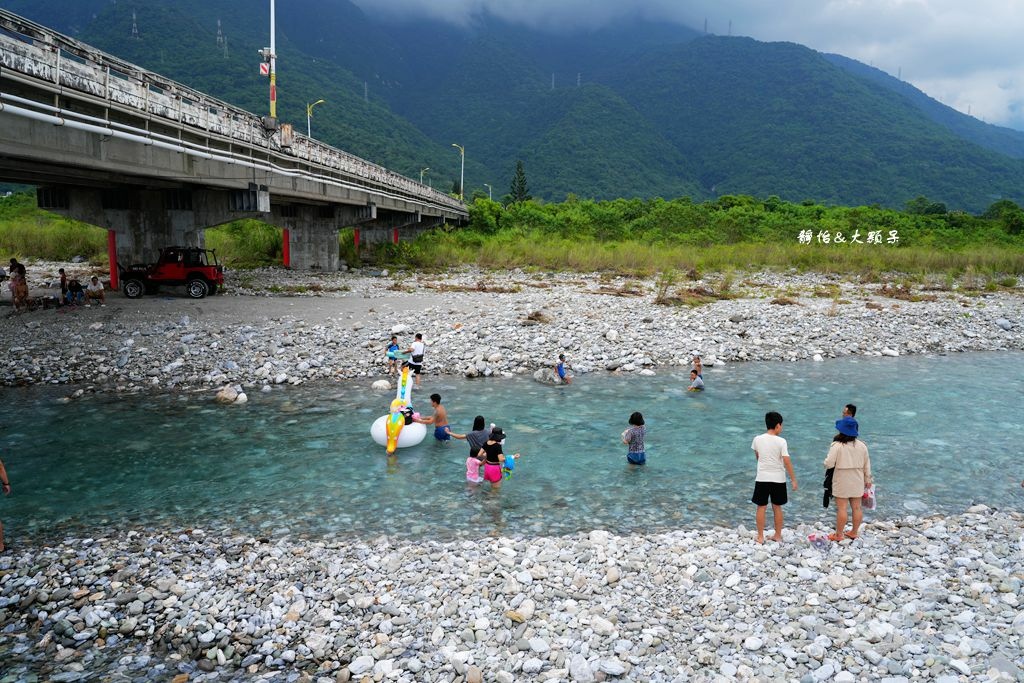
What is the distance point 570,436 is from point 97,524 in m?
8.33

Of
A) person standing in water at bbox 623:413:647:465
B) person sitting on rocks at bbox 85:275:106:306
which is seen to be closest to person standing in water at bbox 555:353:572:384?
person standing in water at bbox 623:413:647:465

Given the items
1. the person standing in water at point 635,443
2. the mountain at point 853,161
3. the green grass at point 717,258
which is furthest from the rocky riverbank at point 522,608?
the mountain at point 853,161

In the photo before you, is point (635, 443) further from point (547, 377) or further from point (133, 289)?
point (133, 289)

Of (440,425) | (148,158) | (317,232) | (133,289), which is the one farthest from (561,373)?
(317,232)

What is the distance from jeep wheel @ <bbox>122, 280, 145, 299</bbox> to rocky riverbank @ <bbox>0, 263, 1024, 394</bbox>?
452 millimetres

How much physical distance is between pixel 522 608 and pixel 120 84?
16644 millimetres

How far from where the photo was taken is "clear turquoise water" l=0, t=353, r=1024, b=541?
1020cm

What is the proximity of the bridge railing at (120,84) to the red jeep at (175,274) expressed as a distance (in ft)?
17.6

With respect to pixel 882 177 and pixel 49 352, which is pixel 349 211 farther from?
pixel 882 177

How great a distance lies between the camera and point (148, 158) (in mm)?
17828

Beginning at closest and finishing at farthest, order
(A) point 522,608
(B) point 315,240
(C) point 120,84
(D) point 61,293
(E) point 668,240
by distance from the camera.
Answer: (A) point 522,608 → (C) point 120,84 → (D) point 61,293 → (B) point 315,240 → (E) point 668,240

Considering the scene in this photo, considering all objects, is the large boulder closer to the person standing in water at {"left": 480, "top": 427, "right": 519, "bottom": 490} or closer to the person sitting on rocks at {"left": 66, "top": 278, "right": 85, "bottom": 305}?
the person standing in water at {"left": 480, "top": 427, "right": 519, "bottom": 490}

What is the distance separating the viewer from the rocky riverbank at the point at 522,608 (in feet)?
21.7

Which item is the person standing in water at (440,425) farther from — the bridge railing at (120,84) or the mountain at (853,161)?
the mountain at (853,161)
